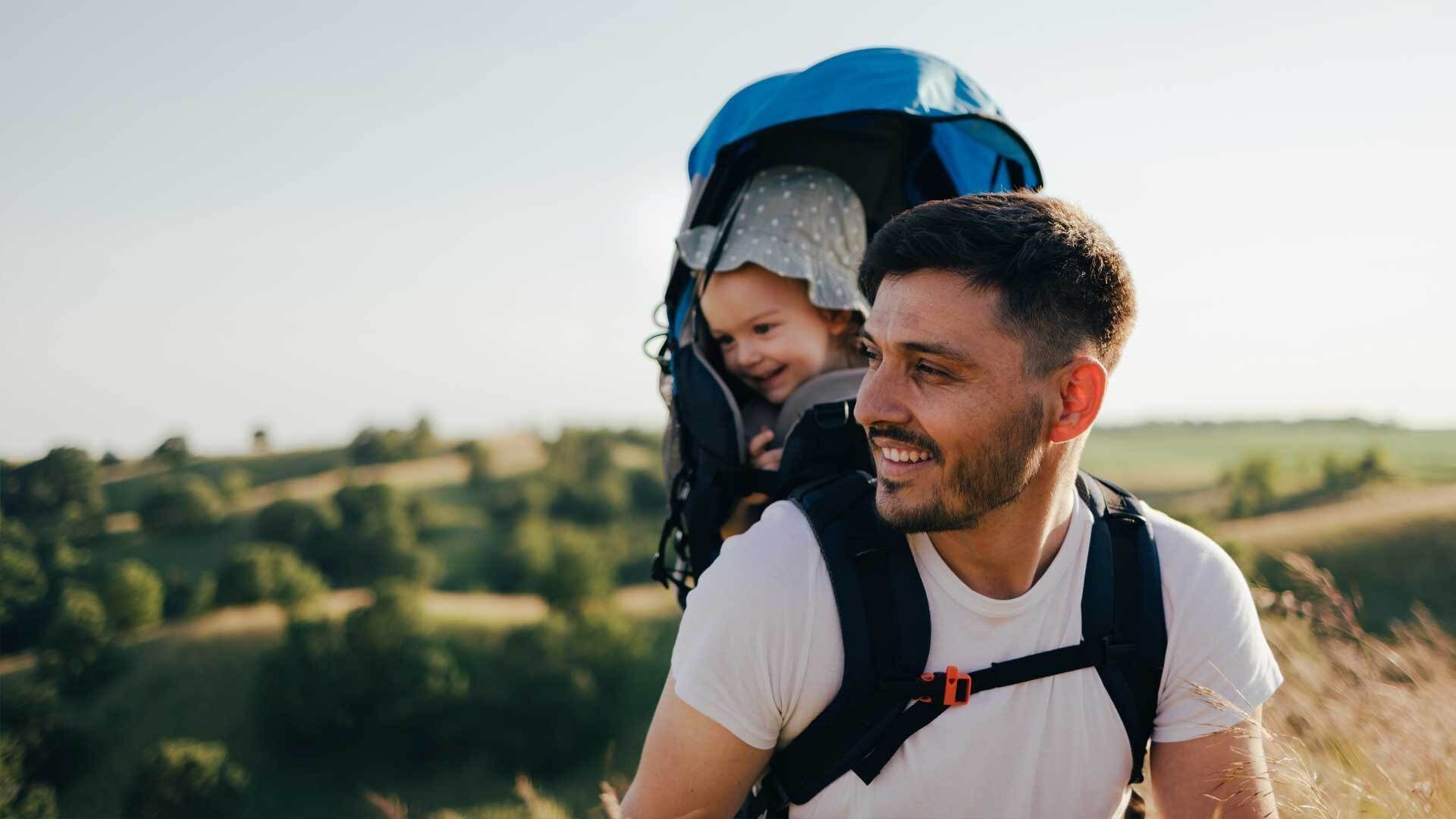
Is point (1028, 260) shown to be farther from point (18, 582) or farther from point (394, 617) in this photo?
point (18, 582)

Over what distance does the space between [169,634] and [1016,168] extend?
47.6 metres

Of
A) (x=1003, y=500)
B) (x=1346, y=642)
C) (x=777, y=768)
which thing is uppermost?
(x=1003, y=500)

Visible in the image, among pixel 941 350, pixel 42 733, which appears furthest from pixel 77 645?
pixel 941 350

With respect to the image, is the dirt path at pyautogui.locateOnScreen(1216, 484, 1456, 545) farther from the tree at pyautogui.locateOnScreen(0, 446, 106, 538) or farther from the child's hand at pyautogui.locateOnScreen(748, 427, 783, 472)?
the tree at pyautogui.locateOnScreen(0, 446, 106, 538)

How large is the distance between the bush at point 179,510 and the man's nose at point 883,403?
2360 inches

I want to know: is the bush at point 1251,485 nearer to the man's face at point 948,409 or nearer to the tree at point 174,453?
the man's face at point 948,409

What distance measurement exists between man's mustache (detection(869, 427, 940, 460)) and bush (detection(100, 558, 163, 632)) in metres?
48.0

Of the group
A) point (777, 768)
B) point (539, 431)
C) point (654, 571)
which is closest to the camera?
point (777, 768)

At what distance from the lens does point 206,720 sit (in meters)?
40.3

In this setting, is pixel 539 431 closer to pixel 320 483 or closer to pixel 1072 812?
pixel 320 483

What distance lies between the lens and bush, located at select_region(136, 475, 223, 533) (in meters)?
54.0

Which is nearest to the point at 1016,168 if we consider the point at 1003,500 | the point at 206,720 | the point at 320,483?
the point at 1003,500

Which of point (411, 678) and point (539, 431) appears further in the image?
point (539, 431)

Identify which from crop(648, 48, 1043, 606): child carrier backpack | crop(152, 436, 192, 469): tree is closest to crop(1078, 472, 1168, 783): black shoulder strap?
crop(648, 48, 1043, 606): child carrier backpack
